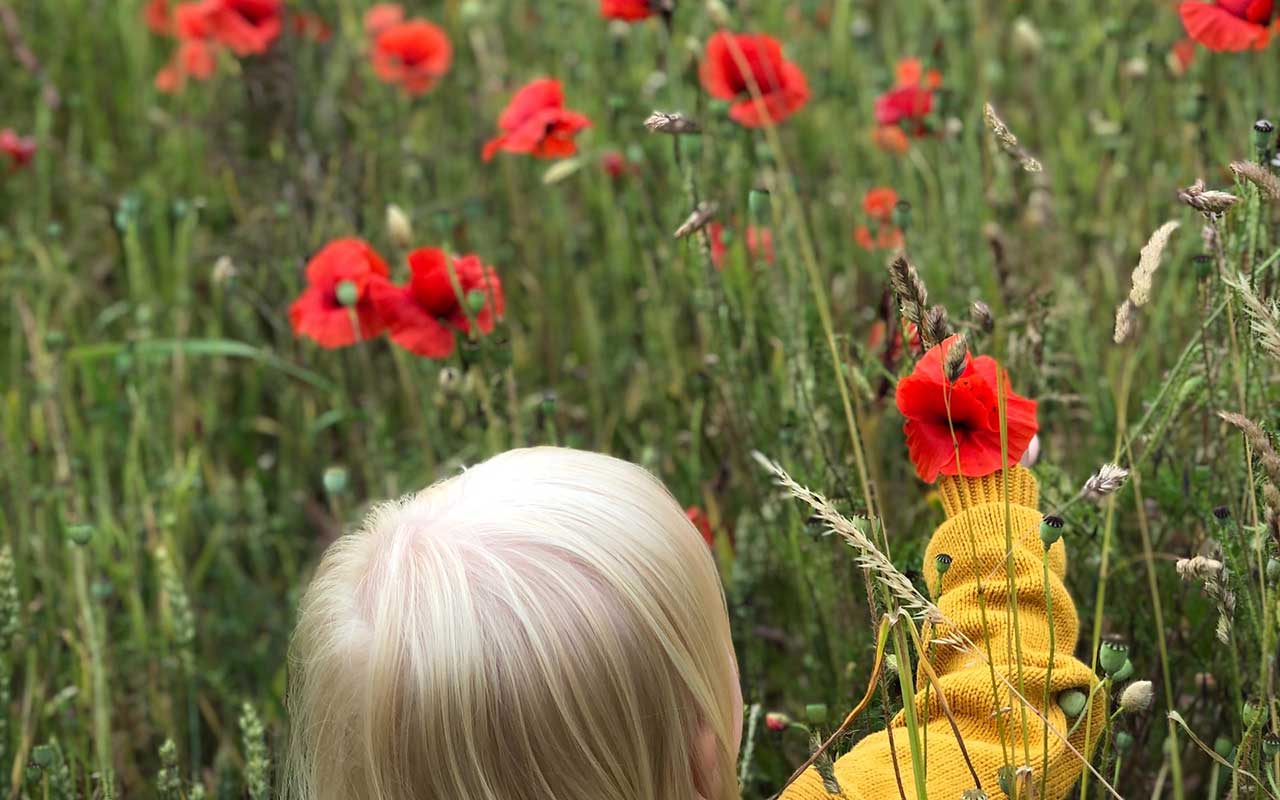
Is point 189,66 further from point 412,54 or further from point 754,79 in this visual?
point 754,79

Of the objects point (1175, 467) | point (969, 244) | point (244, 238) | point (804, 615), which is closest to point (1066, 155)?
point (969, 244)

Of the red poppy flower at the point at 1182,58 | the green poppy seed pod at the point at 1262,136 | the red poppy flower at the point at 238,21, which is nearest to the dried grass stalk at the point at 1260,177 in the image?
the green poppy seed pod at the point at 1262,136

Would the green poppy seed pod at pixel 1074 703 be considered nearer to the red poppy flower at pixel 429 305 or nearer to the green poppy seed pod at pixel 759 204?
the green poppy seed pod at pixel 759 204

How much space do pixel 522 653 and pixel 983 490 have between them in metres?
0.38

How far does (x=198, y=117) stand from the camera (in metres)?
2.57

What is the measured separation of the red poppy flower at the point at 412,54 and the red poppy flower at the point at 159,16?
610mm

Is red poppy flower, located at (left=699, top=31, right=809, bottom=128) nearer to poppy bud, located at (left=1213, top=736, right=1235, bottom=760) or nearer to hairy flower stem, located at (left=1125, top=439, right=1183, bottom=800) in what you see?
hairy flower stem, located at (left=1125, top=439, right=1183, bottom=800)

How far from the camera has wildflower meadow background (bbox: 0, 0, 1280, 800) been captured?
48.6 inches

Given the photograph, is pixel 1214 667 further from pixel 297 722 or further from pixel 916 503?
pixel 297 722

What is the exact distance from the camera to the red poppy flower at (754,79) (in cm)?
168

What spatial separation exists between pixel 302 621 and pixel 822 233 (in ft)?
3.82

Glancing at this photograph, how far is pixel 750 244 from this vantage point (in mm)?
1661

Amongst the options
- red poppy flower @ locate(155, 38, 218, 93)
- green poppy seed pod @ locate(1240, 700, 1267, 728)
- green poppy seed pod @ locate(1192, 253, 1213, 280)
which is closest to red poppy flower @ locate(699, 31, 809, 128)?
green poppy seed pod @ locate(1192, 253, 1213, 280)

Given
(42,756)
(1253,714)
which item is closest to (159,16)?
(42,756)
